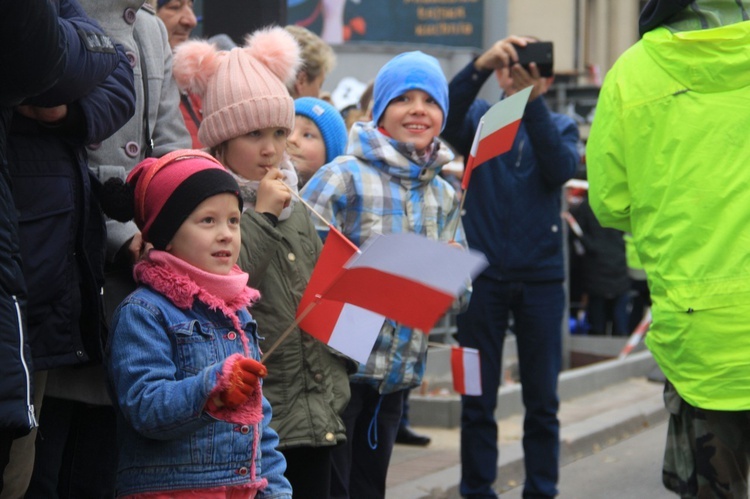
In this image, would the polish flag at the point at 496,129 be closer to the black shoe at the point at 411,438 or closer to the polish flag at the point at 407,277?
the polish flag at the point at 407,277

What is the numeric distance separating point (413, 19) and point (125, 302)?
831 inches

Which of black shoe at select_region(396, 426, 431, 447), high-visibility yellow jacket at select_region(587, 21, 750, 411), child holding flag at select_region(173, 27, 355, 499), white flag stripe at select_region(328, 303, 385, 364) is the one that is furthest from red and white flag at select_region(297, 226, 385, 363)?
black shoe at select_region(396, 426, 431, 447)

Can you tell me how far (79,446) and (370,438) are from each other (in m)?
1.48

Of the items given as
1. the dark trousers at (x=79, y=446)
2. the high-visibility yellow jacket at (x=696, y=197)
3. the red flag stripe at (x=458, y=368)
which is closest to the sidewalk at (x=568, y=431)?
the red flag stripe at (x=458, y=368)

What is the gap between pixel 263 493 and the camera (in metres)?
3.55

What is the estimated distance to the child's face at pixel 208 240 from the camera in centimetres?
347

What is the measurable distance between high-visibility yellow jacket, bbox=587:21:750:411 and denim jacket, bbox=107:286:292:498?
158 centimetres

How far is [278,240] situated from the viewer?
3973mm

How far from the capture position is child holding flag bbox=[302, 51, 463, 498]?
479cm

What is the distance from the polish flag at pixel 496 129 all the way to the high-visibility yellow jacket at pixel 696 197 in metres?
0.65

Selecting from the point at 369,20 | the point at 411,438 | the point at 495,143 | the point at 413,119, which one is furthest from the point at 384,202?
the point at 369,20

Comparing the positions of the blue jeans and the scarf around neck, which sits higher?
the scarf around neck

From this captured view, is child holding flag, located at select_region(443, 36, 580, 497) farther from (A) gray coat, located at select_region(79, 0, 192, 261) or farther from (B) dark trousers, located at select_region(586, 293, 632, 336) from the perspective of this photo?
(B) dark trousers, located at select_region(586, 293, 632, 336)

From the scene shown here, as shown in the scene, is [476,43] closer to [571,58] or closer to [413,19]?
[413,19]
